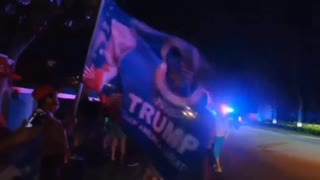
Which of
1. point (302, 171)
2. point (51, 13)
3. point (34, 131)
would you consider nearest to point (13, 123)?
point (51, 13)

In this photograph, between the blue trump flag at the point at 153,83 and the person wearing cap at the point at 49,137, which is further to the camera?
the person wearing cap at the point at 49,137

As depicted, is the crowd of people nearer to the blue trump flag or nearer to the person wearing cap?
the person wearing cap

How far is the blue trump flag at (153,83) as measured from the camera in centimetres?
444

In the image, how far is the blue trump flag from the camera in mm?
4441

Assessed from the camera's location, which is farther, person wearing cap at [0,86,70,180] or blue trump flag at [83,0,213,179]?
person wearing cap at [0,86,70,180]

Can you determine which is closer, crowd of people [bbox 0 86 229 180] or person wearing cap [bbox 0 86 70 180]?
crowd of people [bbox 0 86 229 180]

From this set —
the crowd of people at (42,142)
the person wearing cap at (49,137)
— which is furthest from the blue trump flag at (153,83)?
the person wearing cap at (49,137)

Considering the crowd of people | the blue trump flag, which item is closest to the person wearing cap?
the crowd of people

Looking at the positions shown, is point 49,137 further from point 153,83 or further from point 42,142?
point 153,83

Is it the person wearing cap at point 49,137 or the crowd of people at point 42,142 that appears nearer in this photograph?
the crowd of people at point 42,142

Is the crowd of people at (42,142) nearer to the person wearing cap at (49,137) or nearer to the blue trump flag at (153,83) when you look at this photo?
the person wearing cap at (49,137)

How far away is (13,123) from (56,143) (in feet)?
6.61

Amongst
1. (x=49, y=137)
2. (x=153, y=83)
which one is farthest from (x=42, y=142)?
(x=153, y=83)

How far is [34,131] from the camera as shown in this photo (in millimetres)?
4504
